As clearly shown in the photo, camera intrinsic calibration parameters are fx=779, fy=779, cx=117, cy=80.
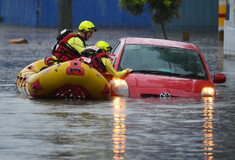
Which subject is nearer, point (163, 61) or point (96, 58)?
point (96, 58)

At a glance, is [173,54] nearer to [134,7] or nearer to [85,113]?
[85,113]

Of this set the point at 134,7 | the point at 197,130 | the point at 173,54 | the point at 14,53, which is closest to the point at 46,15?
the point at 134,7

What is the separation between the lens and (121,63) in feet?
45.4

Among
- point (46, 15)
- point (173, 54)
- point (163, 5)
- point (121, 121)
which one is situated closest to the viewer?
point (121, 121)

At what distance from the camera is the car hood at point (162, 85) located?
13.0m

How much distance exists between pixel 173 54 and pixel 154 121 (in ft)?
11.9

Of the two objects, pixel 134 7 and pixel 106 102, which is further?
pixel 134 7

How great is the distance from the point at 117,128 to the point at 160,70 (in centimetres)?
382

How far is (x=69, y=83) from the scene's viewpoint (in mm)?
13086

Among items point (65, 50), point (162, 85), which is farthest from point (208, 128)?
point (65, 50)

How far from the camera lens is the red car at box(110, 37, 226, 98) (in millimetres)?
13070

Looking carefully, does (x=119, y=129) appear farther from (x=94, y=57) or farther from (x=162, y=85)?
(x=94, y=57)

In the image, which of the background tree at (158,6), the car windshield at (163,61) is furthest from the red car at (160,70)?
the background tree at (158,6)

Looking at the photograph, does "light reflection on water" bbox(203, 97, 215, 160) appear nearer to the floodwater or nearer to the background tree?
the floodwater
